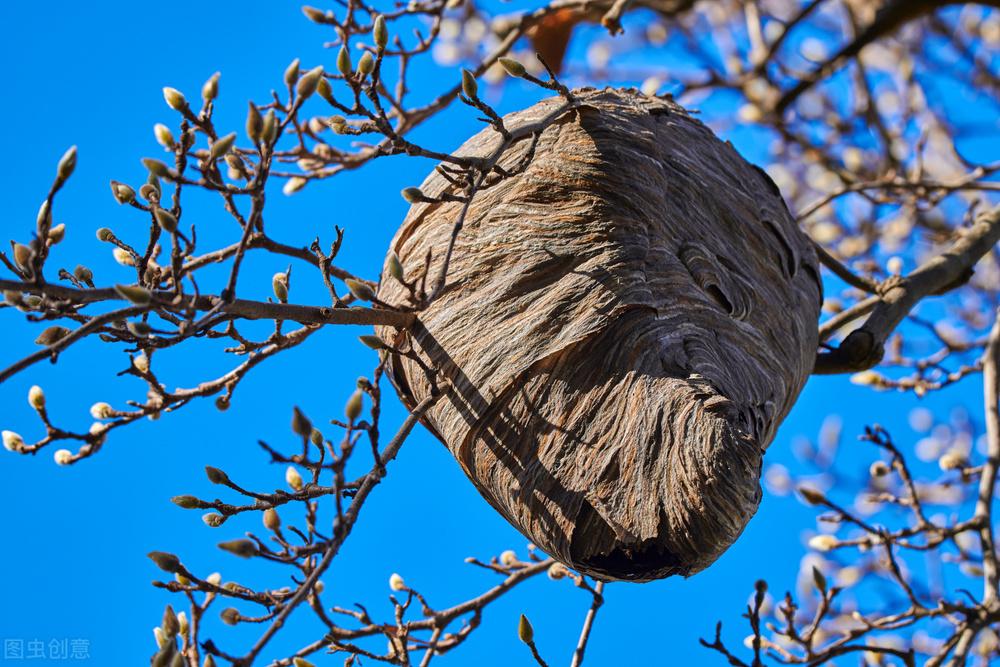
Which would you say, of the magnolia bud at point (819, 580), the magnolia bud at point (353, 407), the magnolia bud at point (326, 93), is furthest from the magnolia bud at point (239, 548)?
the magnolia bud at point (819, 580)

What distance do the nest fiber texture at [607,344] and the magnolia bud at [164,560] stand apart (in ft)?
1.86

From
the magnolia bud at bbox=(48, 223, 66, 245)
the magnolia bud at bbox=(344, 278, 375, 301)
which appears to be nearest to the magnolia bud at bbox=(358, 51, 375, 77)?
the magnolia bud at bbox=(344, 278, 375, 301)

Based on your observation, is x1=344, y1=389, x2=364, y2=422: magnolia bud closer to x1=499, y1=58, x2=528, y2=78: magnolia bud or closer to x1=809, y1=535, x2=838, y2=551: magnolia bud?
x1=499, y1=58, x2=528, y2=78: magnolia bud

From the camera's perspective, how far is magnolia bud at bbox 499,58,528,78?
5.93 feet

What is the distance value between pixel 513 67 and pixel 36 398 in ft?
3.73

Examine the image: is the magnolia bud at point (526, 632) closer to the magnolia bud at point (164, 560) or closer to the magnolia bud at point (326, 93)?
the magnolia bud at point (164, 560)

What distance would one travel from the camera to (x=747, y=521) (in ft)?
5.59

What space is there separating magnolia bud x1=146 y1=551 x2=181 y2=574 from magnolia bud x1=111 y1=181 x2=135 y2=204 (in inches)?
24.8

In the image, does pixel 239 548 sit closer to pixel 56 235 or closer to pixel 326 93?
pixel 56 235

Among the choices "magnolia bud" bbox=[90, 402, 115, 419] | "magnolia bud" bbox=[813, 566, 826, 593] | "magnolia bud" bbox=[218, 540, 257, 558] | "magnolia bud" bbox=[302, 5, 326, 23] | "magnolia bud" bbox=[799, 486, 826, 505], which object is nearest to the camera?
"magnolia bud" bbox=[218, 540, 257, 558]

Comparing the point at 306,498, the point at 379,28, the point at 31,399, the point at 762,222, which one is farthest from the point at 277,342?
the point at 762,222

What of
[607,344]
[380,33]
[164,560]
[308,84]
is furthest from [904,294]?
[164,560]

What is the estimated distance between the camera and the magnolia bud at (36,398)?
1.91 m

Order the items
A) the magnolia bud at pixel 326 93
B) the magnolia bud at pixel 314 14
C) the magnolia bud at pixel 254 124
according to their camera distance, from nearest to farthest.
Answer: the magnolia bud at pixel 254 124 → the magnolia bud at pixel 326 93 → the magnolia bud at pixel 314 14
